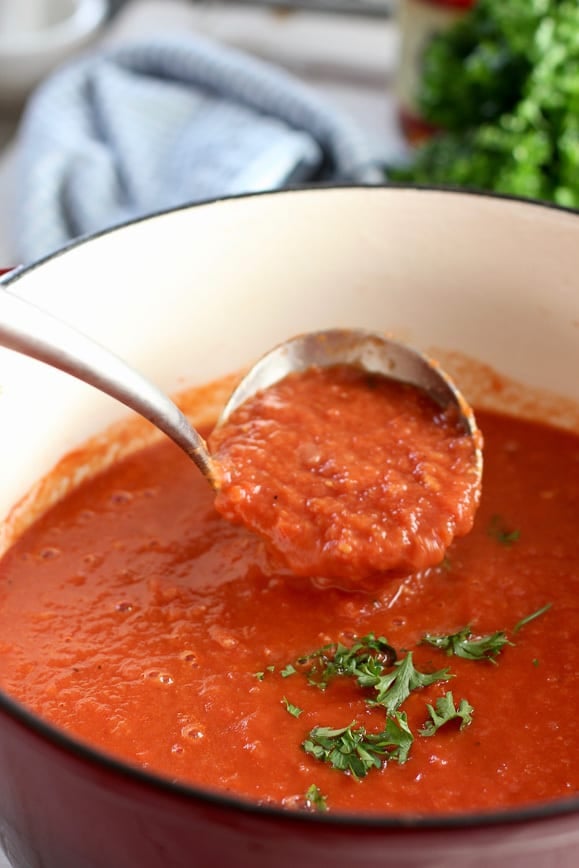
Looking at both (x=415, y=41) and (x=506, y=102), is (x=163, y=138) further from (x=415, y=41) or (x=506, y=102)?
(x=506, y=102)

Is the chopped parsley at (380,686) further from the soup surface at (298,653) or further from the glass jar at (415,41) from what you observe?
the glass jar at (415,41)

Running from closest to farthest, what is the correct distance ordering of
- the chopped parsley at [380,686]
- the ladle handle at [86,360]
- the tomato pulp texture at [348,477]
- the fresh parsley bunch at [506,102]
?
the ladle handle at [86,360] < the chopped parsley at [380,686] < the tomato pulp texture at [348,477] < the fresh parsley bunch at [506,102]

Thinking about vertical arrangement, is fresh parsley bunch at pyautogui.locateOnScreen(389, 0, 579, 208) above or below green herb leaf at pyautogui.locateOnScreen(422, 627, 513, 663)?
above

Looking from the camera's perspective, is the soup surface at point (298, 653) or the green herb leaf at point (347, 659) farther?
the green herb leaf at point (347, 659)

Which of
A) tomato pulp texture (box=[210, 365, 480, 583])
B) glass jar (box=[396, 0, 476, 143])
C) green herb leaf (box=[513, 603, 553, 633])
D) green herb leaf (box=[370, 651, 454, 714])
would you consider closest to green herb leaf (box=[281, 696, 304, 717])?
green herb leaf (box=[370, 651, 454, 714])

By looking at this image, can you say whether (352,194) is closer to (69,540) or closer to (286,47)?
(69,540)

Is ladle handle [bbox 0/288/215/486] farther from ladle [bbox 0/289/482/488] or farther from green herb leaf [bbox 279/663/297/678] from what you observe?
green herb leaf [bbox 279/663/297/678]

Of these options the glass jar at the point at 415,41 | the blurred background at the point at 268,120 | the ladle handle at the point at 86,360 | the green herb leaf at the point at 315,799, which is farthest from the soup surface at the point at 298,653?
the glass jar at the point at 415,41

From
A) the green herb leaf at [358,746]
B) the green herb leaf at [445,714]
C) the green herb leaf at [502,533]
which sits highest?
the green herb leaf at [358,746]
